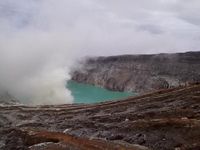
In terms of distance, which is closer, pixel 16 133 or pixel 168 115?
pixel 16 133

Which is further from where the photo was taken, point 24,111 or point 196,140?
point 24,111

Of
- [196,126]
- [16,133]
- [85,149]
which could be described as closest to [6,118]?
[16,133]

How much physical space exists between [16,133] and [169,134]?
21132mm

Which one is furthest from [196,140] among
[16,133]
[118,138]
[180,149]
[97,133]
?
[16,133]

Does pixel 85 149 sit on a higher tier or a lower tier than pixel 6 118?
higher

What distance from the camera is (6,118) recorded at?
130625 millimetres

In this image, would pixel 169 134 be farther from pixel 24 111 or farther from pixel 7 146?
pixel 24 111

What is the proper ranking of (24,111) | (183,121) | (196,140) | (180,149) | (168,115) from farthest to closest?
1. (24,111)
2. (168,115)
3. (183,121)
4. (196,140)
5. (180,149)

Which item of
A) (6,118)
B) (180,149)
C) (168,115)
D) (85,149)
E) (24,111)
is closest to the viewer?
(85,149)

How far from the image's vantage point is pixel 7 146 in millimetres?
53656

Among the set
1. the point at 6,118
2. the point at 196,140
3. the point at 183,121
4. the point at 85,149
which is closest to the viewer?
the point at 85,149

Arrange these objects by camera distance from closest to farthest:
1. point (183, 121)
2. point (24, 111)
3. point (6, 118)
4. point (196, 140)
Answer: point (196, 140) < point (183, 121) < point (6, 118) < point (24, 111)

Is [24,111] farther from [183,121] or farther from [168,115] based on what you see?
[183,121]

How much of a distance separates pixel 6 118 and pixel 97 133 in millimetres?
66455
